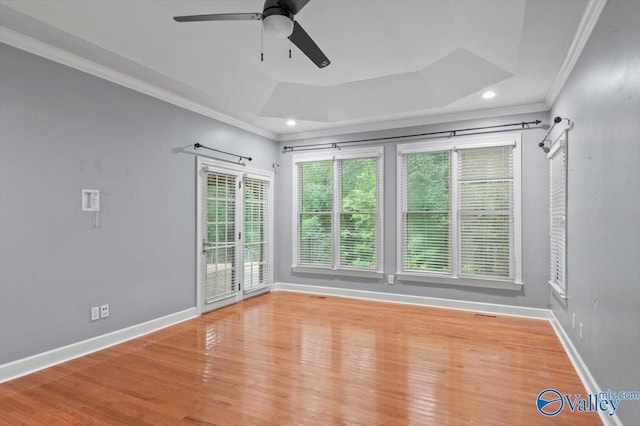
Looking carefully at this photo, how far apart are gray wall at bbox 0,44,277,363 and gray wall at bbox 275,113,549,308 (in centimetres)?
256

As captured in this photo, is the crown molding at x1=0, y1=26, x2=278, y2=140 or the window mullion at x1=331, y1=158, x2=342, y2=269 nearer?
the crown molding at x1=0, y1=26, x2=278, y2=140

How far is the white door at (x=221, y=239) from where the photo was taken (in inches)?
191

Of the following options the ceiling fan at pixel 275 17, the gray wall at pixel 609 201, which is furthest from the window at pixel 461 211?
the ceiling fan at pixel 275 17

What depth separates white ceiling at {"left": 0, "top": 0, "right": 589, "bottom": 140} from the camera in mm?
2877

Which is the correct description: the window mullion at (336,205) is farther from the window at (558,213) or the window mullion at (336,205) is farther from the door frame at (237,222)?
the window at (558,213)

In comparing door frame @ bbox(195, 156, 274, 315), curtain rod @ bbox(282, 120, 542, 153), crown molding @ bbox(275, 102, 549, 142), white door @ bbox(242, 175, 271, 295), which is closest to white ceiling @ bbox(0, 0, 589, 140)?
crown molding @ bbox(275, 102, 549, 142)

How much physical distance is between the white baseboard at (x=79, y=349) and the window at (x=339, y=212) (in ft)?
8.20

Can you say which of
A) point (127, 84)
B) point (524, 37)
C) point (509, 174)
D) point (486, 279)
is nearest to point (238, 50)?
point (127, 84)

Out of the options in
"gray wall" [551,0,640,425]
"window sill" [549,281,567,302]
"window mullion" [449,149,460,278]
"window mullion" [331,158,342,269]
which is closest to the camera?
"gray wall" [551,0,640,425]

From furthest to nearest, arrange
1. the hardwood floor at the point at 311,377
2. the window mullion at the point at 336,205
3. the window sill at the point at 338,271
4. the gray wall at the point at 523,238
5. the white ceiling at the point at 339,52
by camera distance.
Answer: the window mullion at the point at 336,205
the window sill at the point at 338,271
the gray wall at the point at 523,238
the white ceiling at the point at 339,52
the hardwood floor at the point at 311,377

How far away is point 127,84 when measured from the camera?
3.83 meters

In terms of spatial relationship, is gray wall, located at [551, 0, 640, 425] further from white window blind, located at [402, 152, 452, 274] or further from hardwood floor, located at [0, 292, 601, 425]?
white window blind, located at [402, 152, 452, 274]

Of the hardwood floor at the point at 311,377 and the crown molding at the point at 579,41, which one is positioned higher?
the crown molding at the point at 579,41

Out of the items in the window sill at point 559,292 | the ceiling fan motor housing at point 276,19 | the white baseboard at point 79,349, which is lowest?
the white baseboard at point 79,349
